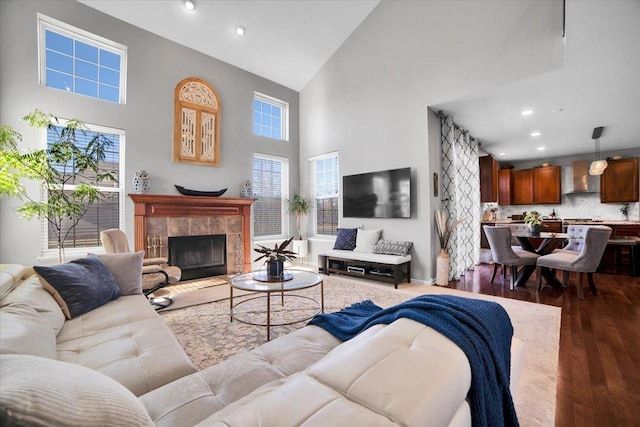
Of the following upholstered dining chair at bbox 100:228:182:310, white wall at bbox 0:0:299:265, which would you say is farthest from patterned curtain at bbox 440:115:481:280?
upholstered dining chair at bbox 100:228:182:310

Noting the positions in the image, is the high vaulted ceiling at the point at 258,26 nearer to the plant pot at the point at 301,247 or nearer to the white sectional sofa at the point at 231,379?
the plant pot at the point at 301,247

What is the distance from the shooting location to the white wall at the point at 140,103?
3.60 m

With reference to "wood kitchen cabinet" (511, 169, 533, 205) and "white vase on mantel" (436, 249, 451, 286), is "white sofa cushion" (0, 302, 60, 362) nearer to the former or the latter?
"white vase on mantel" (436, 249, 451, 286)

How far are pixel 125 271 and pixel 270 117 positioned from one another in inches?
187

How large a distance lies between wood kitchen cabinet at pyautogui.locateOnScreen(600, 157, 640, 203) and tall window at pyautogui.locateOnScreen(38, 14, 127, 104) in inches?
388

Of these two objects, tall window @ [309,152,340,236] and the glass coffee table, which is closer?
the glass coffee table

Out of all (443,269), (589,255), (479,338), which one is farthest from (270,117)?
(479,338)

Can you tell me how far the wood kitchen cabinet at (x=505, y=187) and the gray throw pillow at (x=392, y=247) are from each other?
187 inches

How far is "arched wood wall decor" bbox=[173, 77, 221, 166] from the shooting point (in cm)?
488

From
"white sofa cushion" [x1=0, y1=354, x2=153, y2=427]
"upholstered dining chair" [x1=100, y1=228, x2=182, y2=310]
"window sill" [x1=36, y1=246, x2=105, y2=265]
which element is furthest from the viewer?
"window sill" [x1=36, y1=246, x2=105, y2=265]

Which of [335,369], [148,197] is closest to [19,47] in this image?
[148,197]

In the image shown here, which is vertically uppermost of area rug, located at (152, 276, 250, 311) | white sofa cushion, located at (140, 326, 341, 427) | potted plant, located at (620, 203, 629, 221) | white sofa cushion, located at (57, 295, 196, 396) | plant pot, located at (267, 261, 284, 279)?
potted plant, located at (620, 203, 629, 221)

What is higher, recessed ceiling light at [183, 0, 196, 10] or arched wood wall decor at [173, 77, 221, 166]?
recessed ceiling light at [183, 0, 196, 10]

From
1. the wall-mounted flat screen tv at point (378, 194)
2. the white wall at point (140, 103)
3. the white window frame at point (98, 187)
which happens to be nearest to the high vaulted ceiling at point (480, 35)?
the white wall at point (140, 103)
